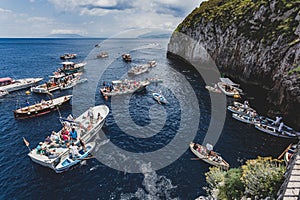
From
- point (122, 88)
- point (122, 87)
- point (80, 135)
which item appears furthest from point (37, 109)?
point (122, 87)

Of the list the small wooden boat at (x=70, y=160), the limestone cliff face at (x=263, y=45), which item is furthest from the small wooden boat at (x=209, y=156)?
the limestone cliff face at (x=263, y=45)

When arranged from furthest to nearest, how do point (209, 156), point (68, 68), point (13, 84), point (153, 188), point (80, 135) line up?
1. point (68, 68)
2. point (13, 84)
3. point (80, 135)
4. point (209, 156)
5. point (153, 188)

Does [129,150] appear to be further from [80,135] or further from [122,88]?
[122,88]

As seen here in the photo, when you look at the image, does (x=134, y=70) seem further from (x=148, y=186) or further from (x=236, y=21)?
(x=148, y=186)

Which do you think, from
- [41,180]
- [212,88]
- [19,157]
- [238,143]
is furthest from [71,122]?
[212,88]

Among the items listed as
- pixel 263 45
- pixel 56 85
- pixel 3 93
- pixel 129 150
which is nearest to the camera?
pixel 129 150

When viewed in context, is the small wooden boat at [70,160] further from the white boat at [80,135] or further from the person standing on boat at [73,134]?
the person standing on boat at [73,134]
